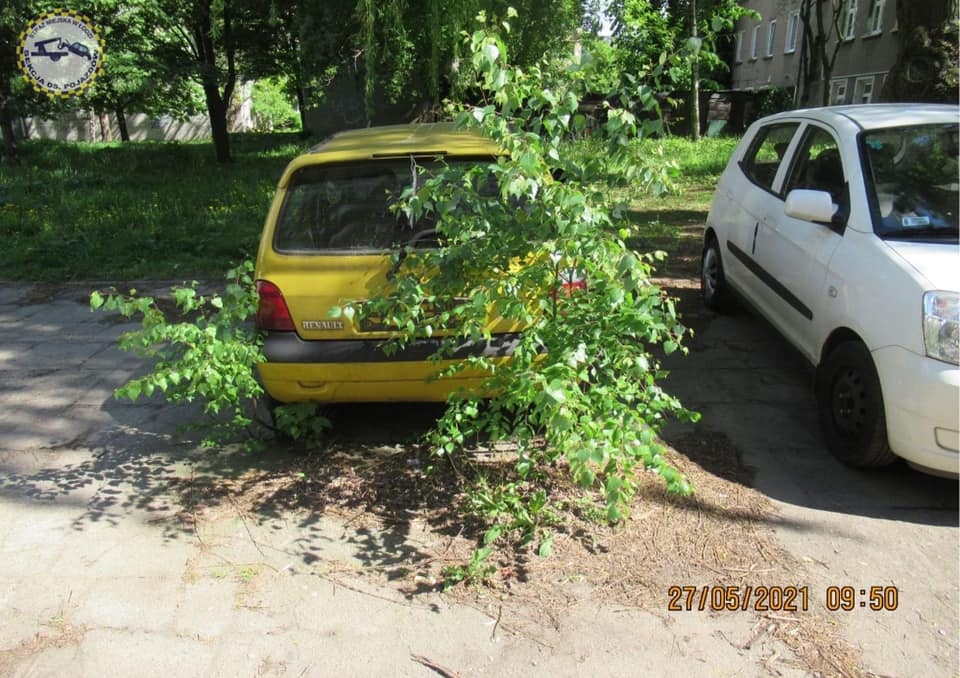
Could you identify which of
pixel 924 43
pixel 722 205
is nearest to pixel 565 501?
pixel 722 205

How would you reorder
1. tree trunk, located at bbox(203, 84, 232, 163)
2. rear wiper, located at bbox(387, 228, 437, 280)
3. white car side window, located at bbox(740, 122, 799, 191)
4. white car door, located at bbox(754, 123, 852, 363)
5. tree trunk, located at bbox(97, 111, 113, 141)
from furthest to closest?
1. tree trunk, located at bbox(97, 111, 113, 141)
2. tree trunk, located at bbox(203, 84, 232, 163)
3. white car side window, located at bbox(740, 122, 799, 191)
4. white car door, located at bbox(754, 123, 852, 363)
5. rear wiper, located at bbox(387, 228, 437, 280)

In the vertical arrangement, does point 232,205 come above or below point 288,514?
above

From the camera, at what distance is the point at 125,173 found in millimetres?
15617

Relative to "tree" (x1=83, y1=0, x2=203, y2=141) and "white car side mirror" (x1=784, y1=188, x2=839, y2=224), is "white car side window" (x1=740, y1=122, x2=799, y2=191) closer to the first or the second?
"white car side mirror" (x1=784, y1=188, x2=839, y2=224)

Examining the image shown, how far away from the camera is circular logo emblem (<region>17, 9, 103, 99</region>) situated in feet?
49.7

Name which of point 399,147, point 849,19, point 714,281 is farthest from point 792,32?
point 399,147

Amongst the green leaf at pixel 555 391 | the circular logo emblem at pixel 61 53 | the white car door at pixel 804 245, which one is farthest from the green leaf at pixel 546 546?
the circular logo emblem at pixel 61 53

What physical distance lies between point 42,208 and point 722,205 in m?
10.4

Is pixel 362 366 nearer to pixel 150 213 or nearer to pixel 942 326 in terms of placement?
pixel 942 326

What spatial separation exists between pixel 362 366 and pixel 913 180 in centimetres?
318

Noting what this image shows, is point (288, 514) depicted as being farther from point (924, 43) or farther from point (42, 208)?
point (42, 208)

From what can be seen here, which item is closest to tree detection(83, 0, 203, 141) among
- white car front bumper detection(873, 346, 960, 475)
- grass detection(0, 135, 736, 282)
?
grass detection(0, 135, 736, 282)

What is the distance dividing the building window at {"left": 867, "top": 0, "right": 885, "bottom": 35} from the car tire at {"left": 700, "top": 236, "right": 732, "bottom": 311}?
2359cm

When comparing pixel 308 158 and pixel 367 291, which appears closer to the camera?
pixel 367 291
